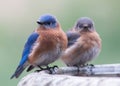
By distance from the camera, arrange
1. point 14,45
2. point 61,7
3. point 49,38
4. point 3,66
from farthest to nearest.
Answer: point 61,7, point 14,45, point 3,66, point 49,38

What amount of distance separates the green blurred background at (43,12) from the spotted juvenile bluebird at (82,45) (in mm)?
2347

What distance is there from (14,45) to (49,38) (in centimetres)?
570

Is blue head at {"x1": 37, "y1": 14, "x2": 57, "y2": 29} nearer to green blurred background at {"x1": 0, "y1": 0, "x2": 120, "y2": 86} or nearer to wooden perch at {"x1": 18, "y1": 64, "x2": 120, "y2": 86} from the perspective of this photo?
wooden perch at {"x1": 18, "y1": 64, "x2": 120, "y2": 86}

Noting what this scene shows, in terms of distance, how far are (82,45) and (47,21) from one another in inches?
49.7

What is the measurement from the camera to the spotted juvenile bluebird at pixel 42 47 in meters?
6.95

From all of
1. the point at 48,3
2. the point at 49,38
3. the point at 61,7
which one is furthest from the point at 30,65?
the point at 48,3

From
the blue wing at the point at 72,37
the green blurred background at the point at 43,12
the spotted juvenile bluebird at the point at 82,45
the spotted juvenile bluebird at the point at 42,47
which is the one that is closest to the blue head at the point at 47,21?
the spotted juvenile bluebird at the point at 42,47

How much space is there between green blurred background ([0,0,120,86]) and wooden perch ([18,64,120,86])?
4.75 m

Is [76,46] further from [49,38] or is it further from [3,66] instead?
[3,66]

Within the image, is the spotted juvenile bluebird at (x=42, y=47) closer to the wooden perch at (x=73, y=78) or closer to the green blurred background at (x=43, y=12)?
the wooden perch at (x=73, y=78)

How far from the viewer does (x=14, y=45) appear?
12711mm

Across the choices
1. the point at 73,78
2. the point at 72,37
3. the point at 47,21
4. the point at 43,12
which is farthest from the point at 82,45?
the point at 43,12

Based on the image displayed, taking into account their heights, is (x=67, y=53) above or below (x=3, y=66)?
above

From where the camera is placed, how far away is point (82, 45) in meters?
8.23
